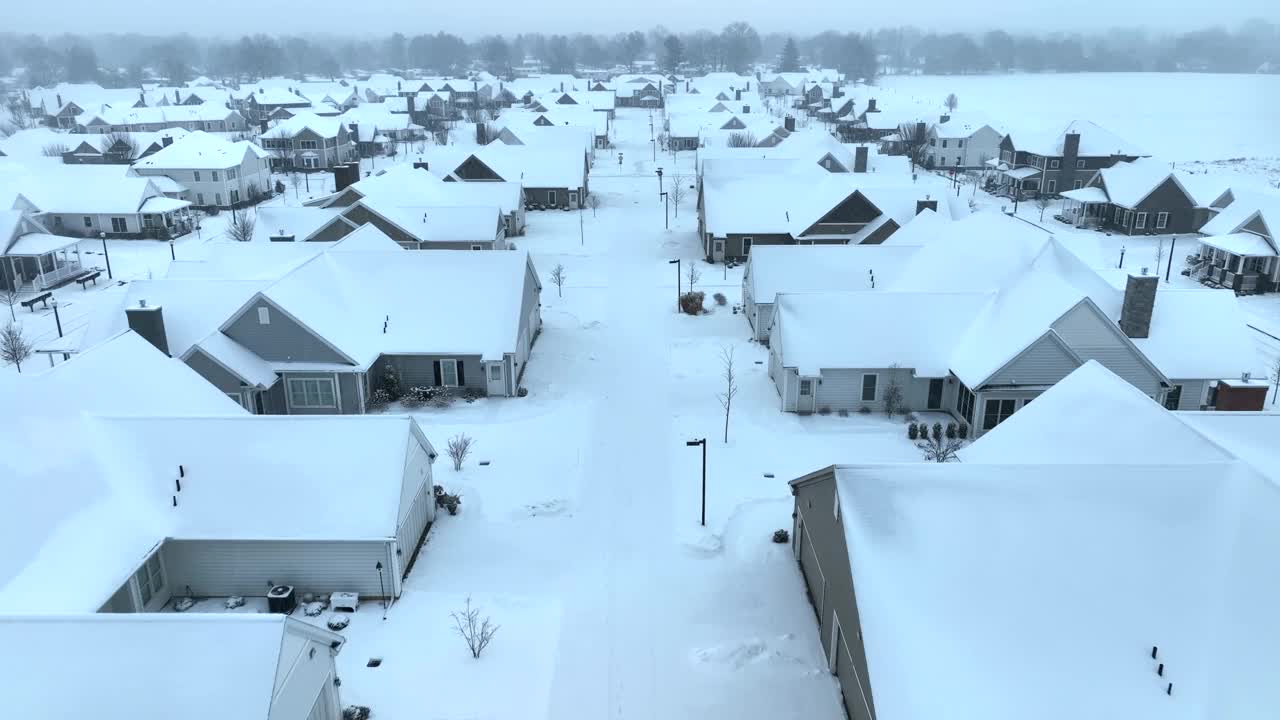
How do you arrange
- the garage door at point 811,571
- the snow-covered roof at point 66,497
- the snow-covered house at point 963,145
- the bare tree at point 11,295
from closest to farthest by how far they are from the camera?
the snow-covered roof at point 66,497
the garage door at point 811,571
the bare tree at point 11,295
the snow-covered house at point 963,145

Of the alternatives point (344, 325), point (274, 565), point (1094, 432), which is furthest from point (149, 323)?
point (1094, 432)

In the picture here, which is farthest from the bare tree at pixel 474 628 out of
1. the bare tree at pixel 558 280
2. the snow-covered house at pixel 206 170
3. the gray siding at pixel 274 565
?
the snow-covered house at pixel 206 170

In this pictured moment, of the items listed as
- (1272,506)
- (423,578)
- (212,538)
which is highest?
(1272,506)

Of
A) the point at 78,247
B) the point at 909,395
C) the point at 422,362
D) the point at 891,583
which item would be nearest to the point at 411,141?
the point at 78,247

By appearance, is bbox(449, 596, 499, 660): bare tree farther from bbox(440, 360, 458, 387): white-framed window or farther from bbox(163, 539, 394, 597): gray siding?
bbox(440, 360, 458, 387): white-framed window

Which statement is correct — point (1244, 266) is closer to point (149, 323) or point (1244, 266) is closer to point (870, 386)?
point (870, 386)

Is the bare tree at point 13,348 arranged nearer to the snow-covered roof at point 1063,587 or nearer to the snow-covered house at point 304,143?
the snow-covered roof at point 1063,587

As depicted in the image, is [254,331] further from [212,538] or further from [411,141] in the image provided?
[411,141]
